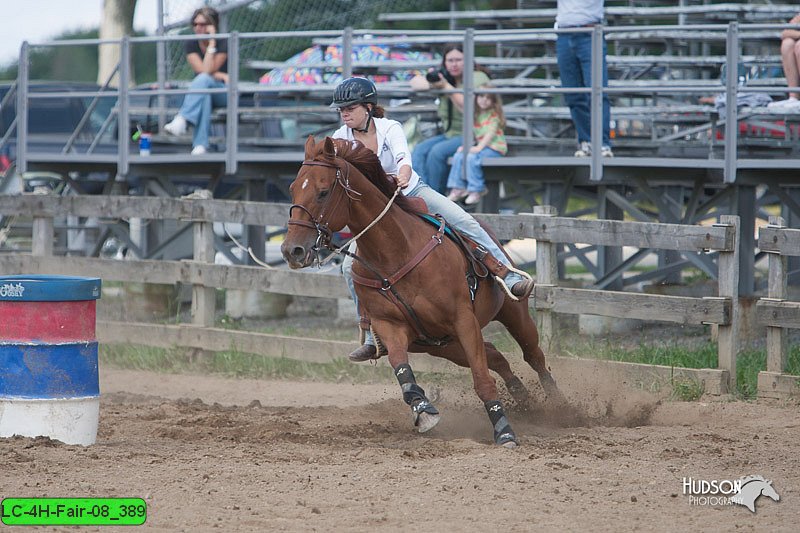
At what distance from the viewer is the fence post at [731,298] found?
9281 millimetres

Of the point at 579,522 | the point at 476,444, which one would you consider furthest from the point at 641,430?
the point at 579,522

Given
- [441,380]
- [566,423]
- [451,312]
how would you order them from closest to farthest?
[451,312]
[566,423]
[441,380]

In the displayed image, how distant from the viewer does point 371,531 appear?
544 cm

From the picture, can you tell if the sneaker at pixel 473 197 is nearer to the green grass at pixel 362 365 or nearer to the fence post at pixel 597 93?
the fence post at pixel 597 93

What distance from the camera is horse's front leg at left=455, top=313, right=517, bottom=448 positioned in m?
7.49

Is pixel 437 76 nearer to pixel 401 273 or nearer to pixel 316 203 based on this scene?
pixel 401 273

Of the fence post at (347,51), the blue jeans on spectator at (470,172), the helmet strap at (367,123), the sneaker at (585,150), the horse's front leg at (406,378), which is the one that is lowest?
the horse's front leg at (406,378)

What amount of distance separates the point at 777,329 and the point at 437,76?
4.63m

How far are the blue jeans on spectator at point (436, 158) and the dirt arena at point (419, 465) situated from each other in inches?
137

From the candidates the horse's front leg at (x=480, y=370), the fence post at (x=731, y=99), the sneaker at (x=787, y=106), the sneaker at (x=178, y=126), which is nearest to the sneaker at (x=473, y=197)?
the fence post at (x=731, y=99)

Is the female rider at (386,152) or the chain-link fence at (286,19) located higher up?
the chain-link fence at (286,19)

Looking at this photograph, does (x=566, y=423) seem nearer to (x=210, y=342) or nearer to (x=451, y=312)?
(x=451, y=312)

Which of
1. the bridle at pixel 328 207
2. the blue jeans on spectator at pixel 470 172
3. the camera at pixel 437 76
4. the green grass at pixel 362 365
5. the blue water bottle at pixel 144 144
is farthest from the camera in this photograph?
the blue water bottle at pixel 144 144

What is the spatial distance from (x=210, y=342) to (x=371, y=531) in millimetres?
6305
